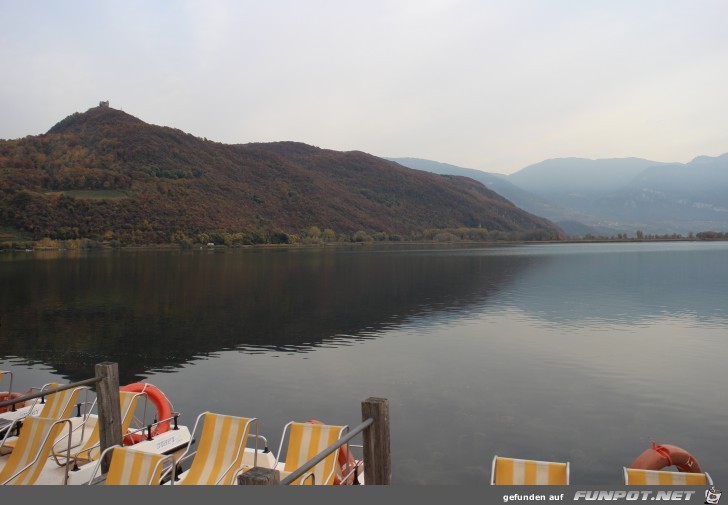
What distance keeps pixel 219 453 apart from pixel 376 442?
362 centimetres

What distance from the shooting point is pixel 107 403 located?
10.1 m

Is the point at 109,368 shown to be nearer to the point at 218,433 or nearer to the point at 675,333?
the point at 218,433

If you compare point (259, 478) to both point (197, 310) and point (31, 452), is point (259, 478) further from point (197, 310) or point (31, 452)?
point (197, 310)

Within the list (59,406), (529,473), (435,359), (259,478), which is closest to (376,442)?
(529,473)

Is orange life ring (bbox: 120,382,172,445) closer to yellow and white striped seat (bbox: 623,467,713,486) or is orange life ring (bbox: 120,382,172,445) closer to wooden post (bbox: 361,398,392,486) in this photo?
wooden post (bbox: 361,398,392,486)

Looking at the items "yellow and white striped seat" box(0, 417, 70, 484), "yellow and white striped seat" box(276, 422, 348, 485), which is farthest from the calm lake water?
"yellow and white striped seat" box(0, 417, 70, 484)

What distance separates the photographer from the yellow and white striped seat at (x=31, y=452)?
8.69 meters

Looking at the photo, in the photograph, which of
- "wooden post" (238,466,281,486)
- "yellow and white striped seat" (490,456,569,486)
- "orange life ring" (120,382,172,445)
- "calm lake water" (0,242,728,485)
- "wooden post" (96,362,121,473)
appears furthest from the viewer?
"calm lake water" (0,242,728,485)

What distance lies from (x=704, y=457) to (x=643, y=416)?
2.99 m

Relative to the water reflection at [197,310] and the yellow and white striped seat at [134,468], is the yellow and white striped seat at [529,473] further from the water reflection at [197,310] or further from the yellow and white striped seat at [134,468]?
the water reflection at [197,310]

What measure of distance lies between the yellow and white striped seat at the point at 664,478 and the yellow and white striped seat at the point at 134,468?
5746 mm

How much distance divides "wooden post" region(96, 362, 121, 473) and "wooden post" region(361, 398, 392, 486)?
560 centimetres

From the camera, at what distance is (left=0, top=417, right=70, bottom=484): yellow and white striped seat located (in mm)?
8688

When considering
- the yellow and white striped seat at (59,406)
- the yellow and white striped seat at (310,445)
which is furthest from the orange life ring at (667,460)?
the yellow and white striped seat at (59,406)
